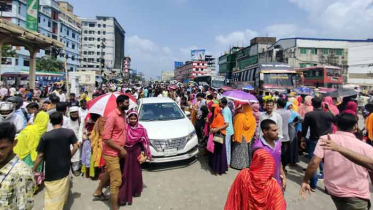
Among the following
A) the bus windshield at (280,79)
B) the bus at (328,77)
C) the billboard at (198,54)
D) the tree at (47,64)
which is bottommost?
the bus windshield at (280,79)

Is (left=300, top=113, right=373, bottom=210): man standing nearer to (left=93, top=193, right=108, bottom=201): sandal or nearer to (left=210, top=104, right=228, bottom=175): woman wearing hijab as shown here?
(left=210, top=104, right=228, bottom=175): woman wearing hijab

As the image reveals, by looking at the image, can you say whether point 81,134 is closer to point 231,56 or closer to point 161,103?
point 161,103

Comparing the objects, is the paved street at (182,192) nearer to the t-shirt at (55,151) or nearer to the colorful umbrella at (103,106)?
the t-shirt at (55,151)

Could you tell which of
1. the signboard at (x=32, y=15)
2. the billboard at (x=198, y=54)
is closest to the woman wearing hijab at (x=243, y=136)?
the signboard at (x=32, y=15)

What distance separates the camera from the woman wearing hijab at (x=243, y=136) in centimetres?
502

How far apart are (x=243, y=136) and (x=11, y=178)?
4.39 meters

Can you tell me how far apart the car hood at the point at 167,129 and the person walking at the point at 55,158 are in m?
2.14

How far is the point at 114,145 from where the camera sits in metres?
3.18

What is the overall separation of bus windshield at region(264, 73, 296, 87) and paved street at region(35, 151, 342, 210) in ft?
41.7

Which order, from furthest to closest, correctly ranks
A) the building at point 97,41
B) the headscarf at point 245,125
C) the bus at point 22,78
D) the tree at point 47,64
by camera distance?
the building at point 97,41
the tree at point 47,64
the bus at point 22,78
the headscarf at point 245,125

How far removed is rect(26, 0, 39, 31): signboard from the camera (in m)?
18.0

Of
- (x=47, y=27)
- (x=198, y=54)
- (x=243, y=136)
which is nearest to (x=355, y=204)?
(x=243, y=136)

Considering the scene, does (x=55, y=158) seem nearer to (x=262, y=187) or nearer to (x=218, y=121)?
(x=262, y=187)

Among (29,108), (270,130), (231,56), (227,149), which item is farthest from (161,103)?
(231,56)
